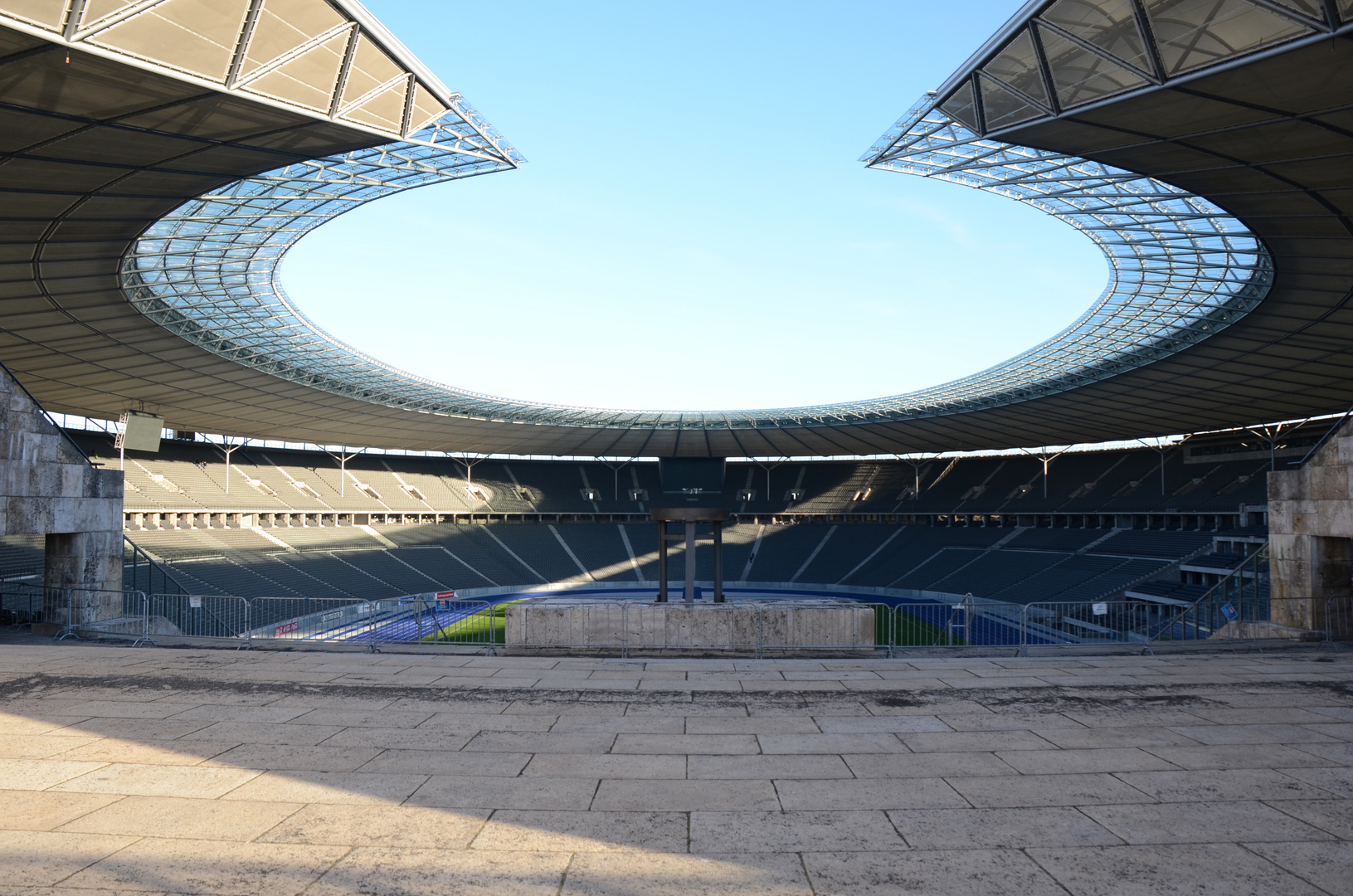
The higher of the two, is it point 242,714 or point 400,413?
point 400,413

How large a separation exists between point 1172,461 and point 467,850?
204ft

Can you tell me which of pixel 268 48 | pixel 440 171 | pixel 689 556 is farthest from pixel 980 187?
pixel 268 48

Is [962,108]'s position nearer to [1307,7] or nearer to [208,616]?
[1307,7]


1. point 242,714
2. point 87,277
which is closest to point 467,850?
point 242,714

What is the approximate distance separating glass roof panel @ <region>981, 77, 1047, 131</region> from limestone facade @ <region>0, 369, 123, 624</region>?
834 inches

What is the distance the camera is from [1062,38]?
12844 millimetres

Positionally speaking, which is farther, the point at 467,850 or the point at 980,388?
the point at 980,388

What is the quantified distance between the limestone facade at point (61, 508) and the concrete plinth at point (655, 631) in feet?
36.2

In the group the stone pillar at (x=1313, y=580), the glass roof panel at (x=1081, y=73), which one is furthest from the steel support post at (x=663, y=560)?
the stone pillar at (x=1313, y=580)

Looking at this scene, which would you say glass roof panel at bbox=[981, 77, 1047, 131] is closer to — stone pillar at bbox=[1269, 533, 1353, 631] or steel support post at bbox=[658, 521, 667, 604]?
stone pillar at bbox=[1269, 533, 1353, 631]

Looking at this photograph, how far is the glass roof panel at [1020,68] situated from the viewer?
13.4m

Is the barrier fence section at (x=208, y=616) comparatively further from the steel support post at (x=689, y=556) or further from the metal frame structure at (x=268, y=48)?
the metal frame structure at (x=268, y=48)

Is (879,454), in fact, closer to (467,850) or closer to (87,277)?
(87,277)

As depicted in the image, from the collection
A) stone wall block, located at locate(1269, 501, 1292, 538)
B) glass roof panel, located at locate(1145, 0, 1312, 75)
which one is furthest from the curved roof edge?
stone wall block, located at locate(1269, 501, 1292, 538)
